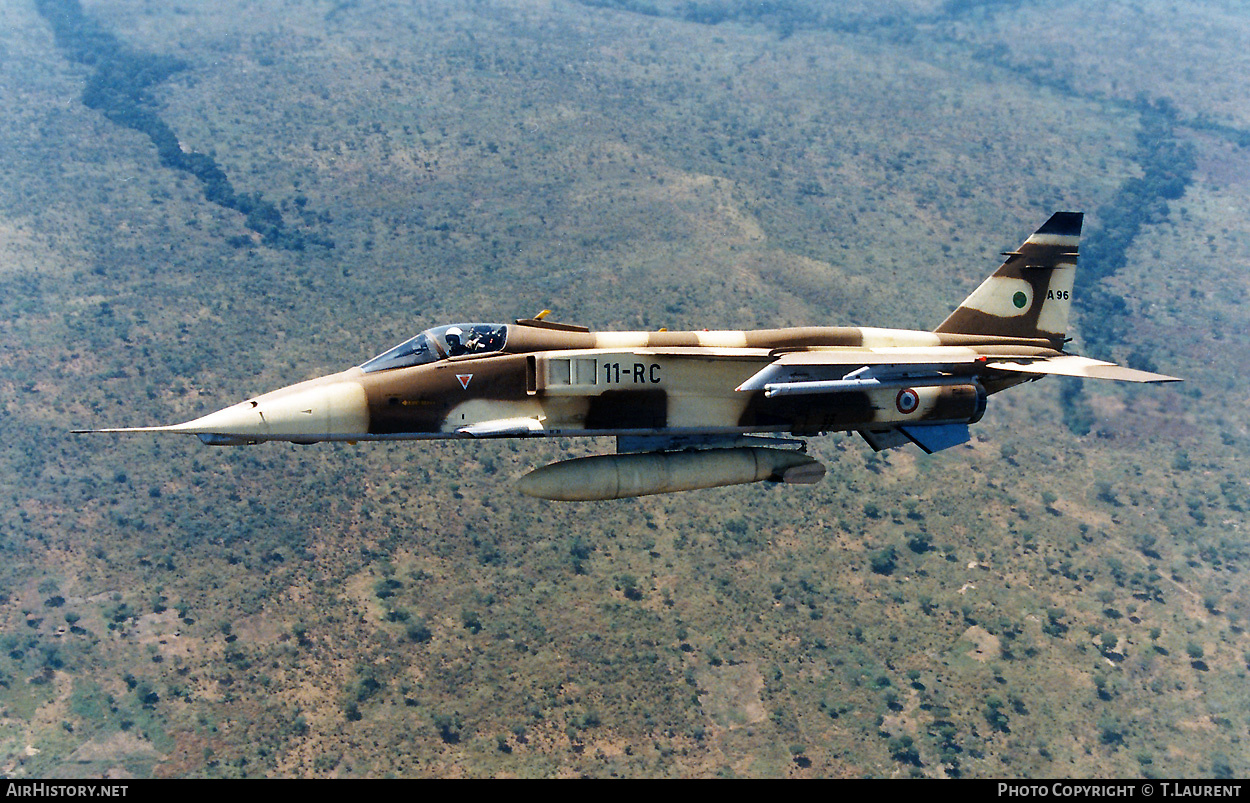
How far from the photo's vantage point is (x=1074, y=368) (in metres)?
36.2

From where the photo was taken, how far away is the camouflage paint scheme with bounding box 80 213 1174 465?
34.1 m

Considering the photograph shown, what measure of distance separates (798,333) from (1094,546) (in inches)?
4223

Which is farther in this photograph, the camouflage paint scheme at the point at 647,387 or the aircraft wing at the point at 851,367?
the aircraft wing at the point at 851,367

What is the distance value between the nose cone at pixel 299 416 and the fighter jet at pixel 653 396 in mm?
37

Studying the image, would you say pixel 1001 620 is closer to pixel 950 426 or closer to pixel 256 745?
pixel 256 745

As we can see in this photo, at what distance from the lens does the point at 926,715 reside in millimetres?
104438

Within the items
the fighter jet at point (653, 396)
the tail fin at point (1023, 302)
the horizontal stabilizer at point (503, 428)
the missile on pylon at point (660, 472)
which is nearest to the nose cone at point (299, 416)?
the fighter jet at point (653, 396)

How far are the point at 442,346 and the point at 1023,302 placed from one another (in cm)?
1919

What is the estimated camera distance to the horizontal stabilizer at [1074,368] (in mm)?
34438

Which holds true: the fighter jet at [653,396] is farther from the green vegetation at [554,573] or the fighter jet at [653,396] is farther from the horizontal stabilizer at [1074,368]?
the green vegetation at [554,573]

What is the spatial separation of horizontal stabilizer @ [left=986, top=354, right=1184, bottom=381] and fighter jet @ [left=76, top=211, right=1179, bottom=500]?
6 centimetres

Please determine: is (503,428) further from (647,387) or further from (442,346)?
(647,387)
